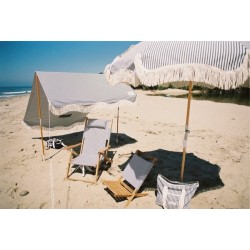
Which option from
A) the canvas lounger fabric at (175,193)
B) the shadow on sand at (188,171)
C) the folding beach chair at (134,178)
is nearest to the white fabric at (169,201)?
the canvas lounger fabric at (175,193)

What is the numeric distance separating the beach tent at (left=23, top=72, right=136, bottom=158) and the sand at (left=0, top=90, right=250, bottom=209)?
421 millimetres

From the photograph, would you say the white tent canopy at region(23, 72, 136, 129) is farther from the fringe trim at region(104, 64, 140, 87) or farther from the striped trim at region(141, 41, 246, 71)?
the striped trim at region(141, 41, 246, 71)

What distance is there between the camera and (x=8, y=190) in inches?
182

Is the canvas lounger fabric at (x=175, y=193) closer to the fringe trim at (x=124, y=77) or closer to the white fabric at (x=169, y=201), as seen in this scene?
the white fabric at (x=169, y=201)

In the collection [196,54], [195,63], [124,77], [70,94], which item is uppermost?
[196,54]

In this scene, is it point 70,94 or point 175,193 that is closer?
point 175,193

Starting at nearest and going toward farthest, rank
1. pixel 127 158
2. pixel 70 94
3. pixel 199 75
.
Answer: pixel 199 75 → pixel 70 94 → pixel 127 158

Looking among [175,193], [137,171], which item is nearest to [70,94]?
[137,171]

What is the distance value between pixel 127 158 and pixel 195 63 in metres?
3.87

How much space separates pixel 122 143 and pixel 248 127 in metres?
6.38

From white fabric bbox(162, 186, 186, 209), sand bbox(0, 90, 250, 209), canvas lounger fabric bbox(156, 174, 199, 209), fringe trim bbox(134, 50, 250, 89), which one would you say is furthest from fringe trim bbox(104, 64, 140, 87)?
white fabric bbox(162, 186, 186, 209)

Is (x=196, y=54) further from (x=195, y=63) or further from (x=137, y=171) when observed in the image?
(x=137, y=171)

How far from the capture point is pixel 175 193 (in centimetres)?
393

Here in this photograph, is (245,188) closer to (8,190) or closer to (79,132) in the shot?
(8,190)
